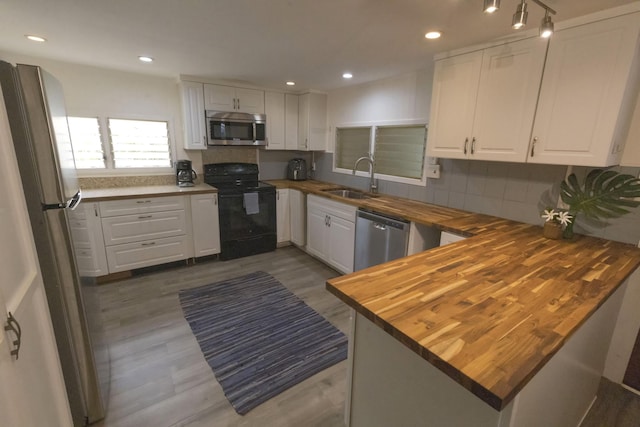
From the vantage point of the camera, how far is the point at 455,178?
2.70 meters

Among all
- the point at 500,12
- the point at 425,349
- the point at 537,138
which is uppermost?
the point at 500,12

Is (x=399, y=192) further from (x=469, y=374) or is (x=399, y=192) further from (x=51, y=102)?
(x=51, y=102)

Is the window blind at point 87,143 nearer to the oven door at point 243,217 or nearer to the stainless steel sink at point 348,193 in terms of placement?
the oven door at point 243,217

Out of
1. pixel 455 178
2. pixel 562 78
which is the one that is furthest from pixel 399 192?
pixel 562 78

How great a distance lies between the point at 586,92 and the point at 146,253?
13.3ft

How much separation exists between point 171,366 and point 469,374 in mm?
2001

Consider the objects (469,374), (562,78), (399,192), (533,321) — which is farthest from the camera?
(399,192)

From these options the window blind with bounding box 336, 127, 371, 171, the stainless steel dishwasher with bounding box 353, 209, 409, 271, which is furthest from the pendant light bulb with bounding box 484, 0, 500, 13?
the window blind with bounding box 336, 127, 371, 171

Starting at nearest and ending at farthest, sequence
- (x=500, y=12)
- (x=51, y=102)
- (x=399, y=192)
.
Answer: (x=51, y=102)
(x=500, y=12)
(x=399, y=192)

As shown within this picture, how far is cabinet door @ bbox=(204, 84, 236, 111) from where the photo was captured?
3.51m

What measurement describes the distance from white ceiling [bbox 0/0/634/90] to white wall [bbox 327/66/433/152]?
0.19 m

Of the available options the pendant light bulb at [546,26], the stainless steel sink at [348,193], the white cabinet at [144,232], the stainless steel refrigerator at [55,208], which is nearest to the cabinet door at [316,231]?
the stainless steel sink at [348,193]

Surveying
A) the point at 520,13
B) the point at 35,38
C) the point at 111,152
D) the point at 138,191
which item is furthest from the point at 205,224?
the point at 520,13

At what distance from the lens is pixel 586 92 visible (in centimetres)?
167
